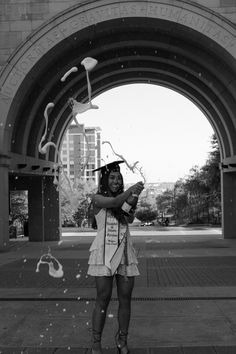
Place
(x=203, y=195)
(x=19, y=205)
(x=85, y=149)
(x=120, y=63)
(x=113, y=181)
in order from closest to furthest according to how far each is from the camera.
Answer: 1. (x=113, y=181)
2. (x=85, y=149)
3. (x=120, y=63)
4. (x=19, y=205)
5. (x=203, y=195)

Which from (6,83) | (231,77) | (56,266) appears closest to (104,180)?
(56,266)

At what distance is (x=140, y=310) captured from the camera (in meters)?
7.12

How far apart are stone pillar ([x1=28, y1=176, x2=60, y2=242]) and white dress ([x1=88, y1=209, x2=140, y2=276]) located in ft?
61.1

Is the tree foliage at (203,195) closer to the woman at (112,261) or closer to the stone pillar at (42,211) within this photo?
the stone pillar at (42,211)

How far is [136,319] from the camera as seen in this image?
21.5 ft

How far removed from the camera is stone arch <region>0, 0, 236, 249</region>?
54.9 ft

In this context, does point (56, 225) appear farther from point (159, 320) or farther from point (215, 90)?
point (159, 320)

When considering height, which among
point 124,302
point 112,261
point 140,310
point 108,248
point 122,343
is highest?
point 108,248

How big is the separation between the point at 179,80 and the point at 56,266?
13961 mm

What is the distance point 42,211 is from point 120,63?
7645 millimetres

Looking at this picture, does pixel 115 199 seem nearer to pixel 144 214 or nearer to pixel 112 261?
pixel 112 261

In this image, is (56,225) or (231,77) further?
(56,225)

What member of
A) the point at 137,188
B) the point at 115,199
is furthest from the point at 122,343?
the point at 137,188

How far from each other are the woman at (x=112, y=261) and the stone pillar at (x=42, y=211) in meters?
18.6
